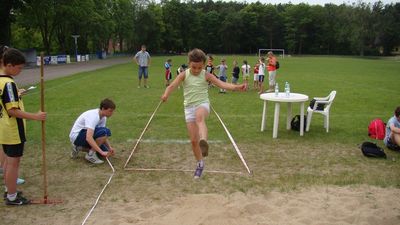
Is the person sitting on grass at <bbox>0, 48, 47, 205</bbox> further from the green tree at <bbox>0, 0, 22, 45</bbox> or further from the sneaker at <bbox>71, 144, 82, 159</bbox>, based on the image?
the green tree at <bbox>0, 0, 22, 45</bbox>

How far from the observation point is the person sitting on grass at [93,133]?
6.82m

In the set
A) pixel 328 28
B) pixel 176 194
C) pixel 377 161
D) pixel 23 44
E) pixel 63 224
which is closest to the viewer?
pixel 63 224

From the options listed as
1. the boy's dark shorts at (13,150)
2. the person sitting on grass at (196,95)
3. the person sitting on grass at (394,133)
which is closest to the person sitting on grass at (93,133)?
the person sitting on grass at (196,95)

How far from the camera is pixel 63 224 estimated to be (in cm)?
472

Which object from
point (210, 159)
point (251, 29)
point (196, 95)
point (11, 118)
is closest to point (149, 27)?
point (251, 29)

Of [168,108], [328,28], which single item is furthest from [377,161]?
[328,28]

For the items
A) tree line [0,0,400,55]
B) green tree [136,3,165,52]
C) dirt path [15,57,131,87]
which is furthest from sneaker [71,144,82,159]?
green tree [136,3,165,52]

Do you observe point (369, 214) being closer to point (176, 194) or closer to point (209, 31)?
point (176, 194)

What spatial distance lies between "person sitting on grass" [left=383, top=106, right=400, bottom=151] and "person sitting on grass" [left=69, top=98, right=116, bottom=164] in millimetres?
5347

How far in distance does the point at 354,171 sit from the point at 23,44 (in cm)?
8149

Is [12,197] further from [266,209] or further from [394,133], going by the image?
[394,133]

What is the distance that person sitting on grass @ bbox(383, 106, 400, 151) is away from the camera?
7906mm

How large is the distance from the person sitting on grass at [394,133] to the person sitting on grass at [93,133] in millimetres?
5347

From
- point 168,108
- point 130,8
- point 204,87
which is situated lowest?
point 168,108
